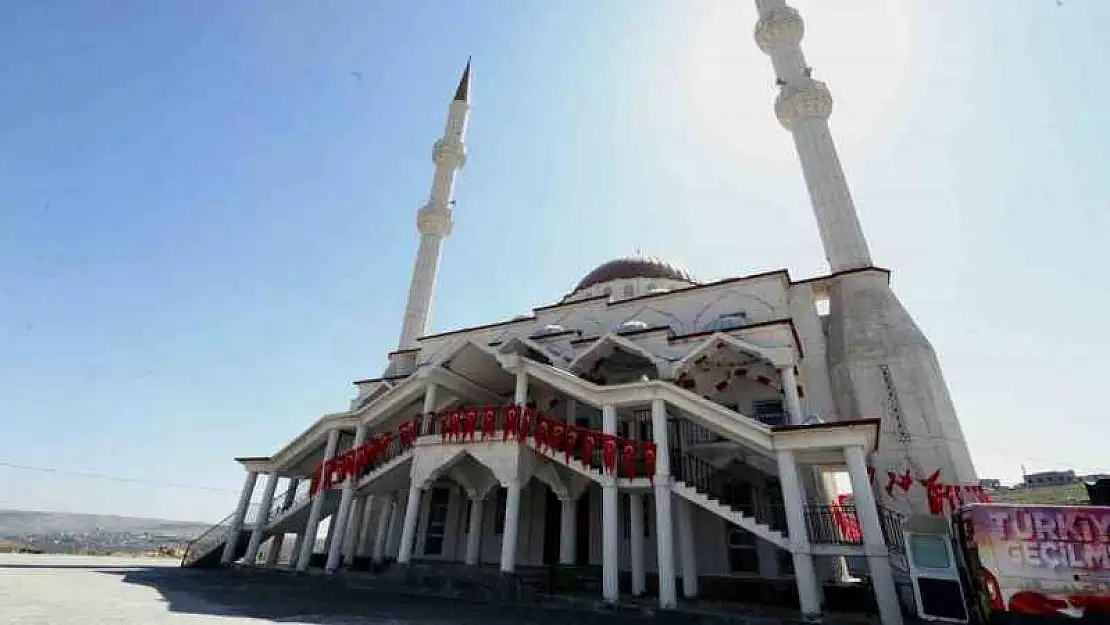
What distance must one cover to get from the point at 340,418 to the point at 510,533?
29.4 ft

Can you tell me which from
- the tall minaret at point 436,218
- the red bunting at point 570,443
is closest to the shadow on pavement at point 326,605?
the red bunting at point 570,443

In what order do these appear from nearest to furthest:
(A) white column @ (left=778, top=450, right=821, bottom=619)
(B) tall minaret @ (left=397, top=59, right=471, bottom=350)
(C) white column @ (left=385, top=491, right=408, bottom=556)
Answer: (A) white column @ (left=778, top=450, right=821, bottom=619) < (C) white column @ (left=385, top=491, right=408, bottom=556) < (B) tall minaret @ (left=397, top=59, right=471, bottom=350)

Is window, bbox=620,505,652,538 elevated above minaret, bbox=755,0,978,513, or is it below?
below

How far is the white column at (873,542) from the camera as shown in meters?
9.93

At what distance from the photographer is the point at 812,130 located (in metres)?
→ 25.7

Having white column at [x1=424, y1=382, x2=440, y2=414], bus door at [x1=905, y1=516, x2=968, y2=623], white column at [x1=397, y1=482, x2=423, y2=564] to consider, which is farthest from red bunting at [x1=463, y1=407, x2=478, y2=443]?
bus door at [x1=905, y1=516, x2=968, y2=623]

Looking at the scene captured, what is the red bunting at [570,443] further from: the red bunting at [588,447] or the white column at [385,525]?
the white column at [385,525]

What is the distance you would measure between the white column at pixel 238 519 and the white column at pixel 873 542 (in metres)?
21.8

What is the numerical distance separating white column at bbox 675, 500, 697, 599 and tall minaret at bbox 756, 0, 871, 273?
46.1ft

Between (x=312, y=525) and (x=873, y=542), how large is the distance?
17152 mm

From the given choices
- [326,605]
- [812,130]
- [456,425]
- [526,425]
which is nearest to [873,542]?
[526,425]

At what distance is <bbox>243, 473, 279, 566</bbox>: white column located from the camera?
1875cm

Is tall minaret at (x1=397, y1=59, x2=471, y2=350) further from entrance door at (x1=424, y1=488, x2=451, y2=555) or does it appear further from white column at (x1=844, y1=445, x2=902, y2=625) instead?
white column at (x1=844, y1=445, x2=902, y2=625)

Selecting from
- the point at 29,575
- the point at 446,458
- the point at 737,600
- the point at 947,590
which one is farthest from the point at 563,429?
the point at 29,575
